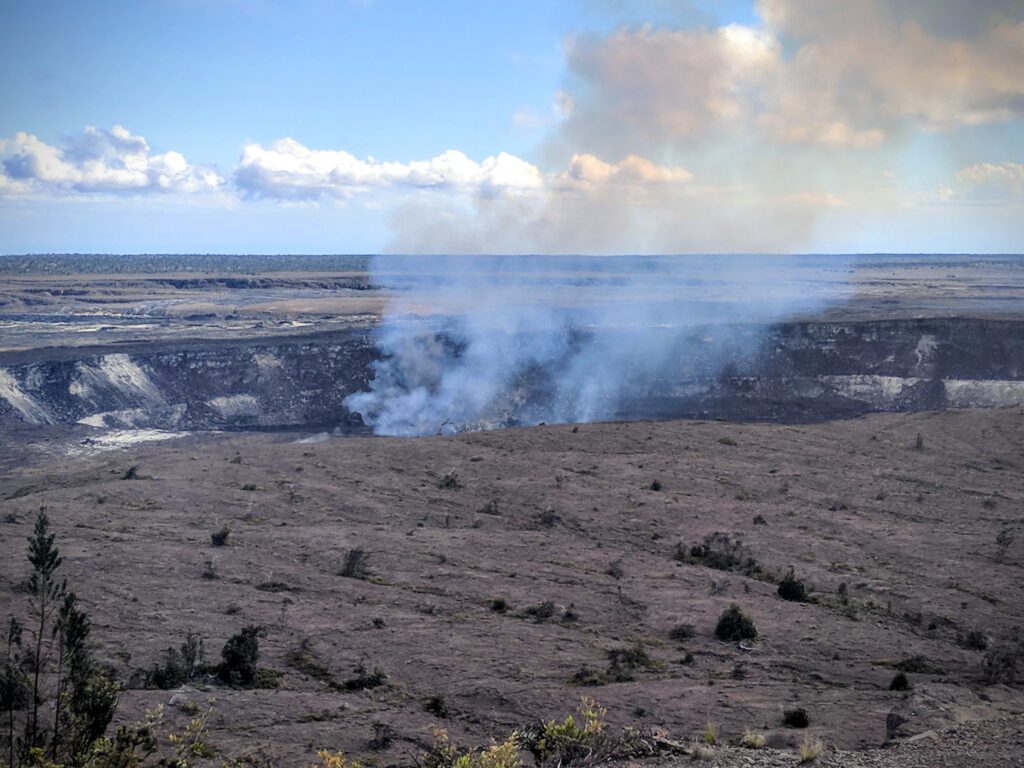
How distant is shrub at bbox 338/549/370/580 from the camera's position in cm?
2044

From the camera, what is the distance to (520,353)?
57.1m

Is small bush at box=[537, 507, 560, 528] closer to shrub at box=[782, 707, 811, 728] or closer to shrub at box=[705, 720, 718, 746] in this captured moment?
shrub at box=[782, 707, 811, 728]

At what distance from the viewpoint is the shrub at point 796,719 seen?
13.2 metres

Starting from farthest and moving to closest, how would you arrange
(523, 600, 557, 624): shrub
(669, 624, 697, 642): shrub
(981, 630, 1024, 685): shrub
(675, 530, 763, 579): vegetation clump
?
(675, 530, 763, 579): vegetation clump < (523, 600, 557, 624): shrub < (669, 624, 697, 642): shrub < (981, 630, 1024, 685): shrub

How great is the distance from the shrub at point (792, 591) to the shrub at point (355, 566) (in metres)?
9.16

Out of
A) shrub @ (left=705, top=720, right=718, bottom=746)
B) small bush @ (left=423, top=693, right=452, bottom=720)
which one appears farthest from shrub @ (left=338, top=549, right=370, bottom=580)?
shrub @ (left=705, top=720, right=718, bottom=746)

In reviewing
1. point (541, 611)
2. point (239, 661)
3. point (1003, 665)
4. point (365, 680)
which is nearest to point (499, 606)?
point (541, 611)

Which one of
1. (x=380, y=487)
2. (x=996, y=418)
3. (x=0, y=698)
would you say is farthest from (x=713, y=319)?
(x=0, y=698)

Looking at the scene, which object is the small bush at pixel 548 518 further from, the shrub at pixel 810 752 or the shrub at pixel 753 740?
the shrub at pixel 810 752

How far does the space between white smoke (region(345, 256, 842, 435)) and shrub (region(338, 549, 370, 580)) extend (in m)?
25.1

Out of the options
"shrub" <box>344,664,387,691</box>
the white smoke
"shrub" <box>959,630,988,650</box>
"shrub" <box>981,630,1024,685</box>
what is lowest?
"shrub" <box>959,630,988,650</box>

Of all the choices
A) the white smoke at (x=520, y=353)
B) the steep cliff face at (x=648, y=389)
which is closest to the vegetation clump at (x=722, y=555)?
the white smoke at (x=520, y=353)

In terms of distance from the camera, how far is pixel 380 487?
28.9 metres

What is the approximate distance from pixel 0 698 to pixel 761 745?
9.67m
